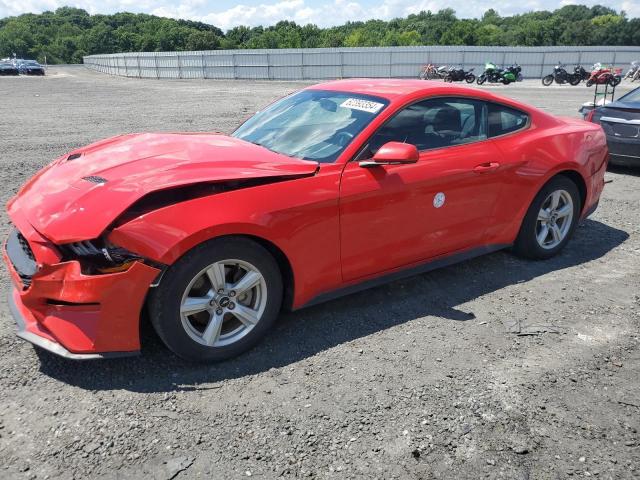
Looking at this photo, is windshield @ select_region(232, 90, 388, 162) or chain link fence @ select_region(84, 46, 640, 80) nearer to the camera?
windshield @ select_region(232, 90, 388, 162)

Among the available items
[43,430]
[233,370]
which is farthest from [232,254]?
[43,430]

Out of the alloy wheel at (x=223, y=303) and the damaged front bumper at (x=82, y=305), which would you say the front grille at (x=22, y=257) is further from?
the alloy wheel at (x=223, y=303)

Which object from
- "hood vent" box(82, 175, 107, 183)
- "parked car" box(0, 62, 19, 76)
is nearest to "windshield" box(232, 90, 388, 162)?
"hood vent" box(82, 175, 107, 183)

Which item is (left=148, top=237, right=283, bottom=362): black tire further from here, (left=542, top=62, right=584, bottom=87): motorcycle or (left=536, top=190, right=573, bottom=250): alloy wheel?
(left=542, top=62, right=584, bottom=87): motorcycle

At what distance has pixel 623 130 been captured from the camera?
7457mm

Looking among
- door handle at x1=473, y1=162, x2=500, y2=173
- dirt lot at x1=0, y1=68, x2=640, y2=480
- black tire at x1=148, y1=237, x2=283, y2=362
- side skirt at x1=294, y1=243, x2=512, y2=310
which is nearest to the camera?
dirt lot at x1=0, y1=68, x2=640, y2=480

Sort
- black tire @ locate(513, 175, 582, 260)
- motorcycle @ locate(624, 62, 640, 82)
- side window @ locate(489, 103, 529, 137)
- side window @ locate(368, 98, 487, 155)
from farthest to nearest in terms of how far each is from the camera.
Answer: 1. motorcycle @ locate(624, 62, 640, 82)
2. black tire @ locate(513, 175, 582, 260)
3. side window @ locate(489, 103, 529, 137)
4. side window @ locate(368, 98, 487, 155)

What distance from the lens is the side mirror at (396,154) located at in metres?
3.20

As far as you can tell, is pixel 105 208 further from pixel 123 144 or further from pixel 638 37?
pixel 638 37

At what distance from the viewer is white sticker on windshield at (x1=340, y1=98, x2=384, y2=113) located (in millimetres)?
3606

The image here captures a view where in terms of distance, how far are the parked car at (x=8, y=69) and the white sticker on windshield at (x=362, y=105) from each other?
171ft

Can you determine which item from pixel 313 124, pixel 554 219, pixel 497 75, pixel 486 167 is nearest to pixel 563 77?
pixel 497 75

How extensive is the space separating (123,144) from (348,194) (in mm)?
1668

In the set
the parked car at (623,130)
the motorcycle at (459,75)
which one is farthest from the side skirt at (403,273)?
the motorcycle at (459,75)
